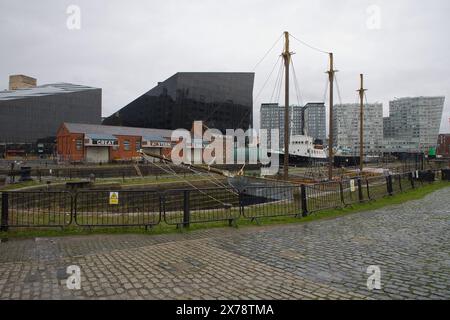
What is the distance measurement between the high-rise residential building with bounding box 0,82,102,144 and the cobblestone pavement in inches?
2950

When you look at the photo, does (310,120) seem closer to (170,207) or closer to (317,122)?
(317,122)

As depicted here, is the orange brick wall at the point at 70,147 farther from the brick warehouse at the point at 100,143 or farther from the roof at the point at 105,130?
the roof at the point at 105,130

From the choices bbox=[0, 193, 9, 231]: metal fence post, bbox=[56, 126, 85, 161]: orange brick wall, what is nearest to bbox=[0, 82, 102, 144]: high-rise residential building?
bbox=[56, 126, 85, 161]: orange brick wall

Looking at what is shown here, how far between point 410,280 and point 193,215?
21.2ft

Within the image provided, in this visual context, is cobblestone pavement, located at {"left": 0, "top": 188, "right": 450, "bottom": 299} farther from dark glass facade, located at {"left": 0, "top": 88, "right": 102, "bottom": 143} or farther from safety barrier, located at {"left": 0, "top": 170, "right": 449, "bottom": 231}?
dark glass facade, located at {"left": 0, "top": 88, "right": 102, "bottom": 143}

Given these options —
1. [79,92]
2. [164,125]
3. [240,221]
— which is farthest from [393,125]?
[240,221]

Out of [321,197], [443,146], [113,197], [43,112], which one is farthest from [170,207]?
[443,146]

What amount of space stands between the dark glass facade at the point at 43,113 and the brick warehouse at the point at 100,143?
107 feet

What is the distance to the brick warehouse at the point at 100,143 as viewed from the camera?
3978cm

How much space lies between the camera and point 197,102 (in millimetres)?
71125

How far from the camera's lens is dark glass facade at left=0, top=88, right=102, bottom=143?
6581 cm

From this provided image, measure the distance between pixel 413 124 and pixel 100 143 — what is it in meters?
97.6

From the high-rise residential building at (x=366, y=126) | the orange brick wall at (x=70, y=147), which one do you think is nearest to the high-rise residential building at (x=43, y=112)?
the orange brick wall at (x=70, y=147)
